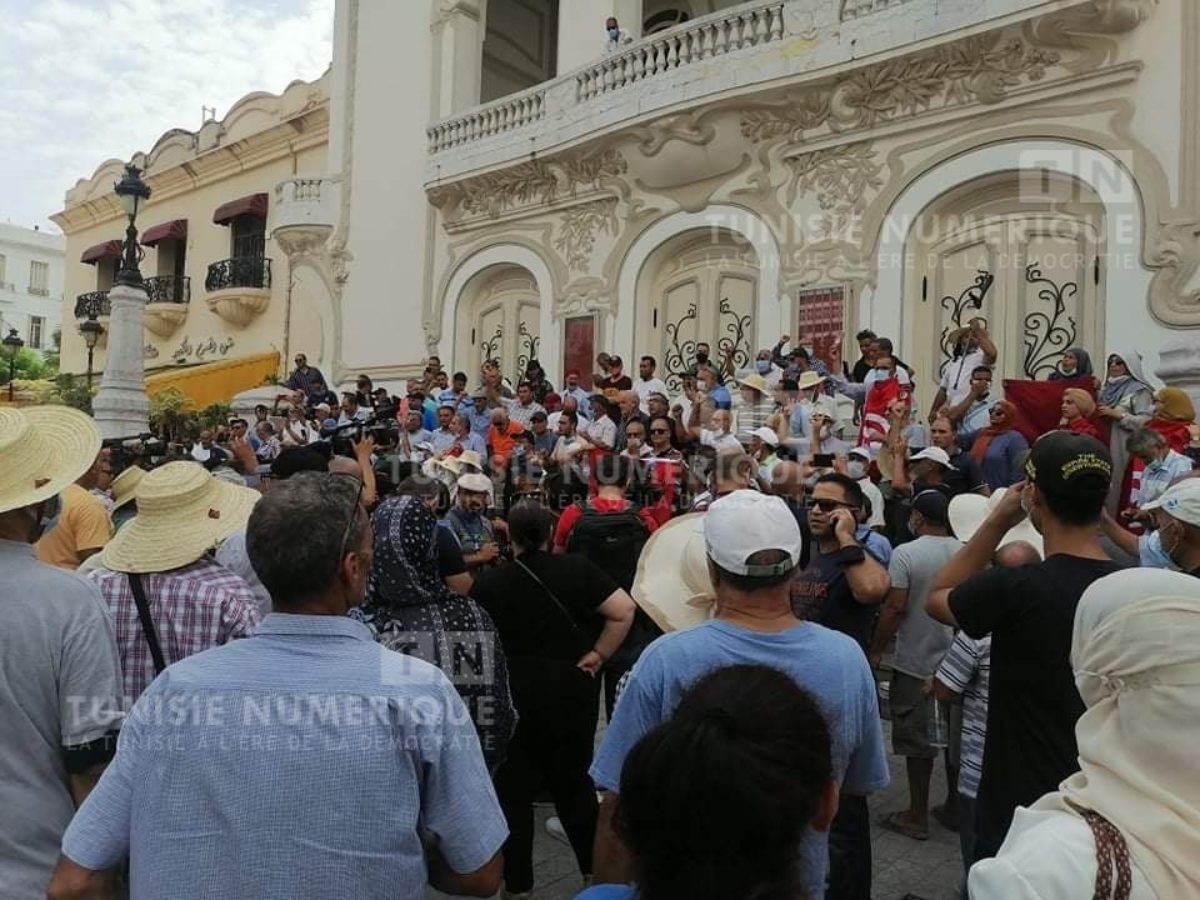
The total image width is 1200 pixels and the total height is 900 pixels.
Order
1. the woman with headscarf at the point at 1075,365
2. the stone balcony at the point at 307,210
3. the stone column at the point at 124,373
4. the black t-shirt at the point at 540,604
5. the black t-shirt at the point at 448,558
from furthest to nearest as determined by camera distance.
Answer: the stone balcony at the point at 307,210, the stone column at the point at 124,373, the woman with headscarf at the point at 1075,365, the black t-shirt at the point at 540,604, the black t-shirt at the point at 448,558

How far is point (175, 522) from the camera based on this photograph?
2.81 metres

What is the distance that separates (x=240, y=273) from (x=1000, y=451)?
19.7 m

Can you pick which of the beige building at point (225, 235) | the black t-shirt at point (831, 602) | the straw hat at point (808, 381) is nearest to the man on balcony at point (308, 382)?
the beige building at point (225, 235)

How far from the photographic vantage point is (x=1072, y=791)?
147 centimetres

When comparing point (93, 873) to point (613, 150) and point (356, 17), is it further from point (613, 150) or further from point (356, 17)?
point (356, 17)

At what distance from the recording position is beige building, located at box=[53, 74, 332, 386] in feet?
68.6

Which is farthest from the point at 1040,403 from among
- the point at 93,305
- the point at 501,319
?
the point at 93,305

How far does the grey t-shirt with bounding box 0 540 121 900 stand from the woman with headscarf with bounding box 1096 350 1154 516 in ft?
19.2

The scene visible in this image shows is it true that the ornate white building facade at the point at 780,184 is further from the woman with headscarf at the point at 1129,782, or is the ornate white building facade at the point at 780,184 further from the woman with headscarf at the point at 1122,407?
the woman with headscarf at the point at 1129,782

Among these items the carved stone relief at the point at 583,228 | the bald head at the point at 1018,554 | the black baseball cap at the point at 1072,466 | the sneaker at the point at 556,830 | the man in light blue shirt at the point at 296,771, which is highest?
the carved stone relief at the point at 583,228

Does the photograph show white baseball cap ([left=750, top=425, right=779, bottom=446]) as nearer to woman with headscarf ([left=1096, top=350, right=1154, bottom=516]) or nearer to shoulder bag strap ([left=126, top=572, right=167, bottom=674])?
woman with headscarf ([left=1096, top=350, right=1154, bottom=516])

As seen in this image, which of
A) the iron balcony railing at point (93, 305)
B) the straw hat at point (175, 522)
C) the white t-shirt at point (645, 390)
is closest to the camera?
the straw hat at point (175, 522)

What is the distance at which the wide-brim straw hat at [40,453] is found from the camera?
218cm

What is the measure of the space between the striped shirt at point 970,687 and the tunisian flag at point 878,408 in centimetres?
498
